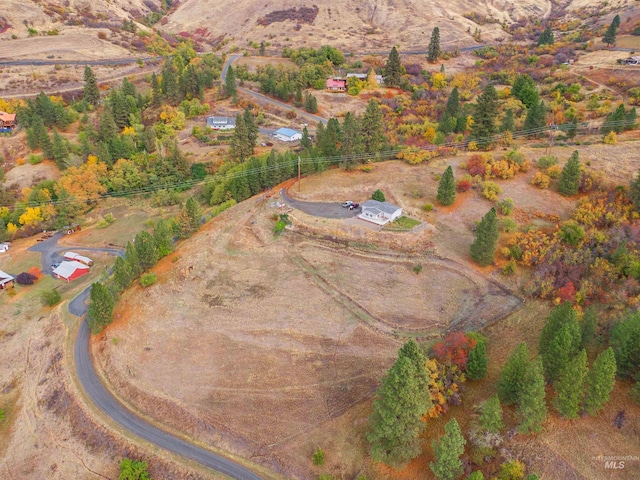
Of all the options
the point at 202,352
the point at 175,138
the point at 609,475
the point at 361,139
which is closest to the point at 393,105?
the point at 361,139

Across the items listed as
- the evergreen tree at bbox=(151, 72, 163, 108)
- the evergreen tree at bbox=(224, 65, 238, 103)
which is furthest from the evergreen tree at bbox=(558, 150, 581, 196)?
the evergreen tree at bbox=(151, 72, 163, 108)

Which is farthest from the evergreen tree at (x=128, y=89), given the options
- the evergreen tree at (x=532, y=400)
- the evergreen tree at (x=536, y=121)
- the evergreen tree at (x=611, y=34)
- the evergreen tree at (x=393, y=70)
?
the evergreen tree at (x=611, y=34)

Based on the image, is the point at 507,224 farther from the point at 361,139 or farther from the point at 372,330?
the point at 361,139

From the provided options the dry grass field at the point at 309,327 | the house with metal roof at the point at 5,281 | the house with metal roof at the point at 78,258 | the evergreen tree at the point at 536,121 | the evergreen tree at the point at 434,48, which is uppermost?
the evergreen tree at the point at 434,48

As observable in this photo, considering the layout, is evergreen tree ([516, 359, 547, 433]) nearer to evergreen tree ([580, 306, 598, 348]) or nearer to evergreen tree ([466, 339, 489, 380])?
evergreen tree ([466, 339, 489, 380])

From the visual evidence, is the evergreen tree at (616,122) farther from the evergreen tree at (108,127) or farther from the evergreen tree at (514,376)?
the evergreen tree at (108,127)

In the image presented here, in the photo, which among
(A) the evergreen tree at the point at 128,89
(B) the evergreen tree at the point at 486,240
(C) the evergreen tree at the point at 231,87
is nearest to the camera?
(B) the evergreen tree at the point at 486,240
